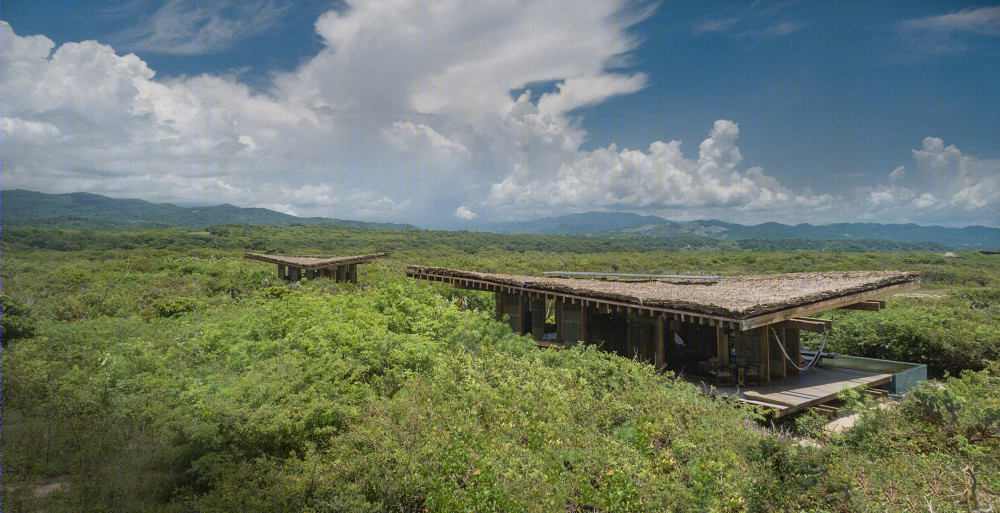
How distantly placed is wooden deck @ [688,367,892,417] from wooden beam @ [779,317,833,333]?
3.59 feet

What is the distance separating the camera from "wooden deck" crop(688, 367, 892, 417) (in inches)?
339

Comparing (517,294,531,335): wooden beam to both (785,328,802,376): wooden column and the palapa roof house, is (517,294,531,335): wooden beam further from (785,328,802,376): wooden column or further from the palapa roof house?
(785,328,802,376): wooden column

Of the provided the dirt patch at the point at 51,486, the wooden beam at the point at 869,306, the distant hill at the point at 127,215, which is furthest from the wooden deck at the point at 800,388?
the distant hill at the point at 127,215

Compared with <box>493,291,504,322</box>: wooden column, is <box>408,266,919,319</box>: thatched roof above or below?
above

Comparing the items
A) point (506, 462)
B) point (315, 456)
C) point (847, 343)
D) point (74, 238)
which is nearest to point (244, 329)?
point (315, 456)

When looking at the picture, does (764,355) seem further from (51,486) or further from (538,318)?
(51,486)

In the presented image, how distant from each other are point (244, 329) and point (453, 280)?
188 inches

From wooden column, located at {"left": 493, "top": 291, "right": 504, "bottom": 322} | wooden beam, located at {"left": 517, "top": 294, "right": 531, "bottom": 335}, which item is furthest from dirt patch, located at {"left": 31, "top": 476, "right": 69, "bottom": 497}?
wooden beam, located at {"left": 517, "top": 294, "right": 531, "bottom": 335}

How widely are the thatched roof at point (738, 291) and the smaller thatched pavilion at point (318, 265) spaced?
7.09 meters

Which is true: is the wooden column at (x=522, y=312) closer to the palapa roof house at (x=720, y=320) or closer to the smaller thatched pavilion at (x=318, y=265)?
the palapa roof house at (x=720, y=320)

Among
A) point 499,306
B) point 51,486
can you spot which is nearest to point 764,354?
point 499,306

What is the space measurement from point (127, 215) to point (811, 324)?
148334 millimetres

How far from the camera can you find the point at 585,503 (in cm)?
481

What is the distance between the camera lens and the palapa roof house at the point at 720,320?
8.56 metres
